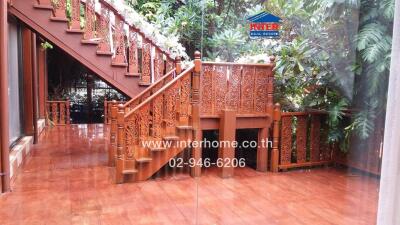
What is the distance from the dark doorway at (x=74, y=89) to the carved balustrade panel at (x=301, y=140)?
366cm

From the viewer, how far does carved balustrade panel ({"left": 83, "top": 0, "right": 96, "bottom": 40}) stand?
4090 mm

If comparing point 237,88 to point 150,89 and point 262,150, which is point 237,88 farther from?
point 150,89

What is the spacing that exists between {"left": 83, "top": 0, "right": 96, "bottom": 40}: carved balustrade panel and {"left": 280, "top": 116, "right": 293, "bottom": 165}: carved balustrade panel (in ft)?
7.99

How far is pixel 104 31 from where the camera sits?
4184 millimetres

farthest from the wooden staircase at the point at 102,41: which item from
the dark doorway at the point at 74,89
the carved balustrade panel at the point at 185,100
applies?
the dark doorway at the point at 74,89

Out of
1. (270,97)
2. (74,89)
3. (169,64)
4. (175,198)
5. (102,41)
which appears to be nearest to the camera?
(175,198)

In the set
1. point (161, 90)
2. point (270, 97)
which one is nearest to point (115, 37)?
point (161, 90)

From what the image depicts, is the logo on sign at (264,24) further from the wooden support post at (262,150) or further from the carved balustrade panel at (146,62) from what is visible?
the carved balustrade panel at (146,62)

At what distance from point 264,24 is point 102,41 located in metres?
2.09

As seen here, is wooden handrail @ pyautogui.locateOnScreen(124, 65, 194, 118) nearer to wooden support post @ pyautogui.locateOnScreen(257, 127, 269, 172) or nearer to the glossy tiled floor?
the glossy tiled floor

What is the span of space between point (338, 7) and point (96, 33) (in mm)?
2996

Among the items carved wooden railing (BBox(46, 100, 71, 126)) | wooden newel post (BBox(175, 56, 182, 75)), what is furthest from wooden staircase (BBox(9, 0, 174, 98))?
carved wooden railing (BBox(46, 100, 71, 126))

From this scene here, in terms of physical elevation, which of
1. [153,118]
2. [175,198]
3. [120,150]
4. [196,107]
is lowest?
[175,198]

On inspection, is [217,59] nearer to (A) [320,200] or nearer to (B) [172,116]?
(B) [172,116]
